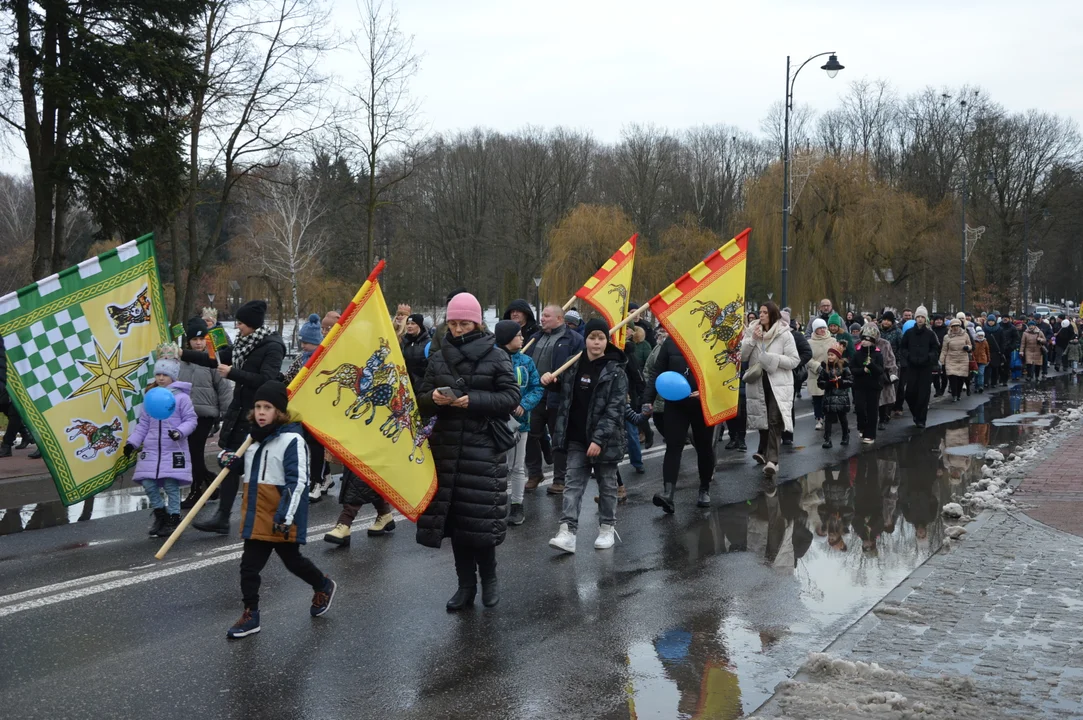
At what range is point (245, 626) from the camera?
19.6 feet

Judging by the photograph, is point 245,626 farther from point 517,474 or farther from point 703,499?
point 703,499

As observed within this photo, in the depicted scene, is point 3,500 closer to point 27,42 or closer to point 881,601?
point 881,601

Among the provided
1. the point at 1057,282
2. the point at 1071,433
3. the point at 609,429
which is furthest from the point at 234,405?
the point at 1057,282

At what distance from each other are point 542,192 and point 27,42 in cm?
4719

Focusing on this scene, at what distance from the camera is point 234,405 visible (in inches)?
342

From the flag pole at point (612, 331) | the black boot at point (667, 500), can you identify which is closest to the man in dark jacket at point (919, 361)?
the black boot at point (667, 500)

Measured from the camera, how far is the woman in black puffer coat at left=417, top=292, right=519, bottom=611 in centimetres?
630

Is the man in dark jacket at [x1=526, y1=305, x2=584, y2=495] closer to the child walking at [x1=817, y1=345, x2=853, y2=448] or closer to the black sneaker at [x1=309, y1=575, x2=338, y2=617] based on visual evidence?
the black sneaker at [x1=309, y1=575, x2=338, y2=617]

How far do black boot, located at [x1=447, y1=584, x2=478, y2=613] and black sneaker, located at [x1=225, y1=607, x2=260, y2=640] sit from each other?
115cm

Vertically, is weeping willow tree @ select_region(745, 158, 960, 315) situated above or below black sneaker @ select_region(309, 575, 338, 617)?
above

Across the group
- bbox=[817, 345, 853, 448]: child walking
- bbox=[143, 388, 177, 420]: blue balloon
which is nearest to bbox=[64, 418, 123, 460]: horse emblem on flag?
bbox=[143, 388, 177, 420]: blue balloon

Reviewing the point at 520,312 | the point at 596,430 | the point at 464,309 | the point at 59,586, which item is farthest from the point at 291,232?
the point at 464,309

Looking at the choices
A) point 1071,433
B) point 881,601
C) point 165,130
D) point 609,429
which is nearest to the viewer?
point 881,601

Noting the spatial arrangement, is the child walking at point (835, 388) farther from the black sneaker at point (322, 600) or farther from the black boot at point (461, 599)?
the black sneaker at point (322, 600)
